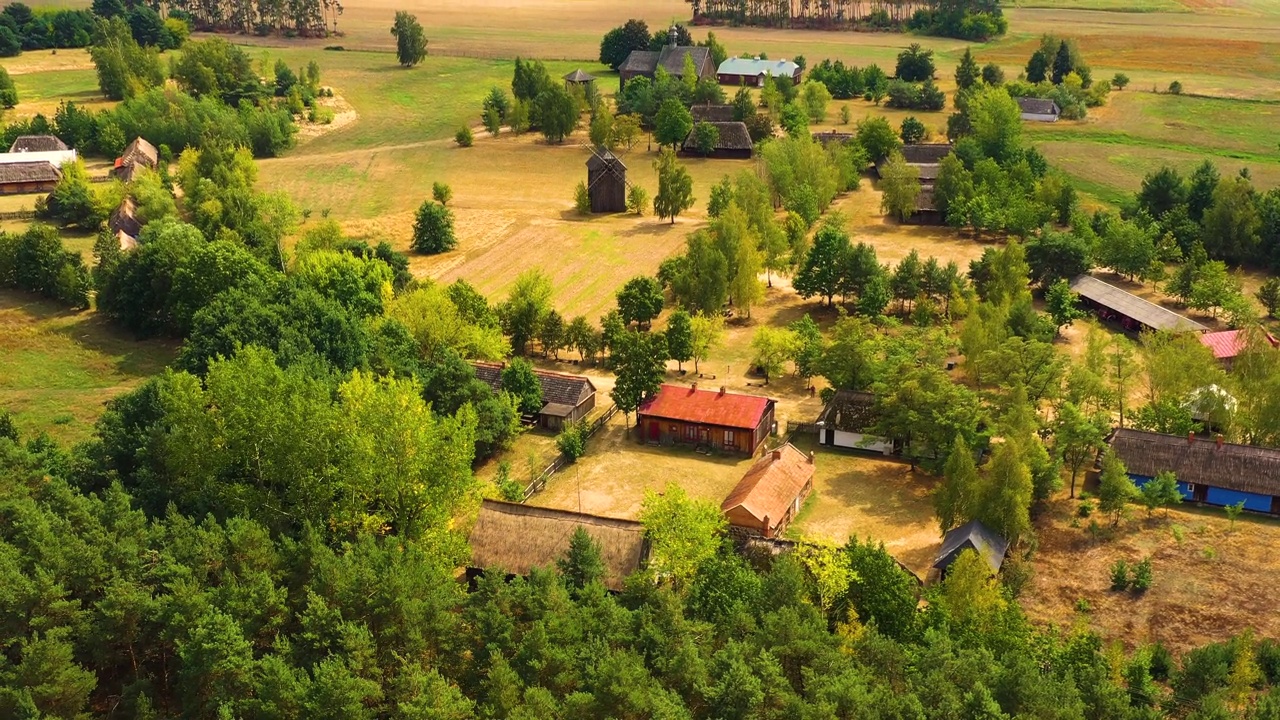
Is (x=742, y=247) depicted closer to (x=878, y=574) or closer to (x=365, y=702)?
(x=878, y=574)

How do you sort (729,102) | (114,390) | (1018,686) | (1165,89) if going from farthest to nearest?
(1165,89), (729,102), (114,390), (1018,686)

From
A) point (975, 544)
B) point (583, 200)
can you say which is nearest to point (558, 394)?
point (975, 544)

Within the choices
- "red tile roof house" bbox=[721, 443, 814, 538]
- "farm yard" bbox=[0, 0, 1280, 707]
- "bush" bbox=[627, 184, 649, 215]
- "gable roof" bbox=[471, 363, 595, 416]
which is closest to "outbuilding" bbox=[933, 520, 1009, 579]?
"farm yard" bbox=[0, 0, 1280, 707]

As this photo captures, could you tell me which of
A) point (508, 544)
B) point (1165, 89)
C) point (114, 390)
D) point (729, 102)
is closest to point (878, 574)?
point (508, 544)

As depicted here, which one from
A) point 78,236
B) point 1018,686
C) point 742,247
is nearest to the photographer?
point 1018,686

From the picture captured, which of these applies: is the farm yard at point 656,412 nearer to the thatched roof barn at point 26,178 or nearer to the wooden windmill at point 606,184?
the wooden windmill at point 606,184

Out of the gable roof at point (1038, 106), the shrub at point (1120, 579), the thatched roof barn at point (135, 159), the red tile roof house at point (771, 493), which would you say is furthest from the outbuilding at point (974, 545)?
the gable roof at point (1038, 106)
